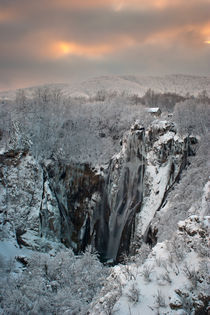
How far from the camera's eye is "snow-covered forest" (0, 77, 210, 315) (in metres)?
17.0

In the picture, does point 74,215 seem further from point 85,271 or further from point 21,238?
point 85,271

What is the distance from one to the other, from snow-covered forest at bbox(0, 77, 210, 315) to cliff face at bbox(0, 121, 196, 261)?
0.43ft

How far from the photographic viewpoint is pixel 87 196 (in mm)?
35844

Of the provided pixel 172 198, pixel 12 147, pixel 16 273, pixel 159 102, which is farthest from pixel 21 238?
pixel 159 102

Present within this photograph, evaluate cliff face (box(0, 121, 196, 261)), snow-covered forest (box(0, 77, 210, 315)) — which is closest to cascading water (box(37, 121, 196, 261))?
cliff face (box(0, 121, 196, 261))

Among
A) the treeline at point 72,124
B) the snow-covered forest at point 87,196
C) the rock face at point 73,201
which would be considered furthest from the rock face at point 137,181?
the treeline at point 72,124

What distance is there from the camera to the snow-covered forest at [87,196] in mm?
16950

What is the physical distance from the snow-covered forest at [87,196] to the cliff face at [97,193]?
0.43 ft

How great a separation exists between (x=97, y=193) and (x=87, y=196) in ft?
5.19

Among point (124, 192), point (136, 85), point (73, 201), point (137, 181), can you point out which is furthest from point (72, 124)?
point (136, 85)

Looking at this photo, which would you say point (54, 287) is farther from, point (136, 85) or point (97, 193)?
point (136, 85)

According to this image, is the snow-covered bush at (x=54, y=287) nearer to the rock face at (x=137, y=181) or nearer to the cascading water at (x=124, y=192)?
the rock face at (x=137, y=181)

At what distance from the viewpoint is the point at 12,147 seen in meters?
34.0

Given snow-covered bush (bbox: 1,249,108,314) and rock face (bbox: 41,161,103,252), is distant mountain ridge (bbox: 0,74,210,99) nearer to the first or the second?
rock face (bbox: 41,161,103,252)
